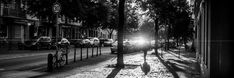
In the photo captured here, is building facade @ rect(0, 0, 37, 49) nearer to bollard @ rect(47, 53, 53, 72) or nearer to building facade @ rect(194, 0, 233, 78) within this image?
bollard @ rect(47, 53, 53, 72)

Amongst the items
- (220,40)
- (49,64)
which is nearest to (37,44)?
(49,64)

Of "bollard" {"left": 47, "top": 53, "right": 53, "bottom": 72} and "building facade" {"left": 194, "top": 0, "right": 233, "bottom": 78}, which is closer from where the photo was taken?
"building facade" {"left": 194, "top": 0, "right": 233, "bottom": 78}

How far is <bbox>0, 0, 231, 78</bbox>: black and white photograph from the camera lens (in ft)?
22.0

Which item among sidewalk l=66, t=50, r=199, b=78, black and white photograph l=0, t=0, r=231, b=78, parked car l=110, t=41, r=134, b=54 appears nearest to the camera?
black and white photograph l=0, t=0, r=231, b=78

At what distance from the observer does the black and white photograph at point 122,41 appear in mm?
6695

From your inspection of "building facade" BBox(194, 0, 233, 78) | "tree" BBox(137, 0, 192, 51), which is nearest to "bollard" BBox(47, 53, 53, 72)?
"tree" BBox(137, 0, 192, 51)

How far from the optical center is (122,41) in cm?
1406

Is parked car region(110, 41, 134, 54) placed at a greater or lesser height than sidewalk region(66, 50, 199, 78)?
greater

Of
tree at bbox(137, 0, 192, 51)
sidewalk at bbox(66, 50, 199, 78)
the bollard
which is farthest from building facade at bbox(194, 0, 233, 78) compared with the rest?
tree at bbox(137, 0, 192, 51)

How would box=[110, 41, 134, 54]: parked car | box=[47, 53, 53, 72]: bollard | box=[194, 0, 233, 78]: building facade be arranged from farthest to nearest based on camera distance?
box=[110, 41, 134, 54]: parked car < box=[47, 53, 53, 72]: bollard < box=[194, 0, 233, 78]: building facade

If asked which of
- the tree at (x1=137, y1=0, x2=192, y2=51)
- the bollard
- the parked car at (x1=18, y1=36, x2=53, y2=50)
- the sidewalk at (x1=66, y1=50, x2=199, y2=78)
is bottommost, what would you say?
the sidewalk at (x1=66, y1=50, x2=199, y2=78)

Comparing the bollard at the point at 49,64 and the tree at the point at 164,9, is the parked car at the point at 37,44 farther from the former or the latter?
the bollard at the point at 49,64

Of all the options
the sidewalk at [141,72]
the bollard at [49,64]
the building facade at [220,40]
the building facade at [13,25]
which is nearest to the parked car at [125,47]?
the building facade at [13,25]

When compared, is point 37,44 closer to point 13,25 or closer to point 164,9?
point 13,25
